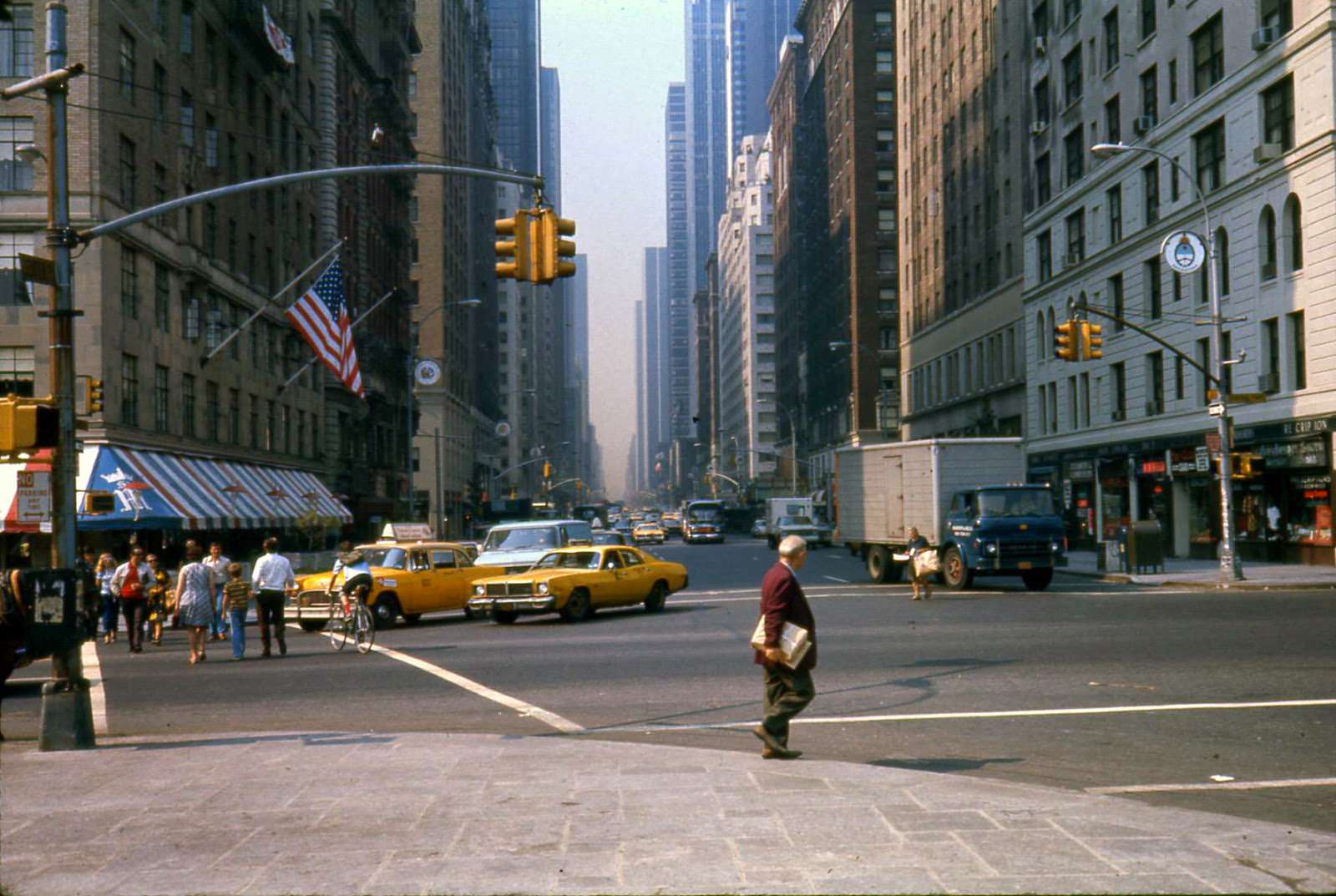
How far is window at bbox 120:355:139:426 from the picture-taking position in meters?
37.8

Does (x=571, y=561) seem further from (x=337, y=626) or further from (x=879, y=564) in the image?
(x=879, y=564)

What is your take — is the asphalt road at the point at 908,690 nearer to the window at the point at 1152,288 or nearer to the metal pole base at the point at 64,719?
the metal pole base at the point at 64,719

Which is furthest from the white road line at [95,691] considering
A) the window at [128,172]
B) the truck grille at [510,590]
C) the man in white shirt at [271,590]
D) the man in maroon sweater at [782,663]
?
the window at [128,172]

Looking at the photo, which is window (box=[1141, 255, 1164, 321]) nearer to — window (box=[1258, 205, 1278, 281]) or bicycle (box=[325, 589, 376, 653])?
window (box=[1258, 205, 1278, 281])

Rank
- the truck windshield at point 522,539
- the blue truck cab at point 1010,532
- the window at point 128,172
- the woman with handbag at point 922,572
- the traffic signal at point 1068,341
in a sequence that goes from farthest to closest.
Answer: the window at point 128,172 < the traffic signal at point 1068,341 < the truck windshield at point 522,539 < the blue truck cab at point 1010,532 < the woman with handbag at point 922,572

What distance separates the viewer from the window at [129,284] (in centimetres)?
3806

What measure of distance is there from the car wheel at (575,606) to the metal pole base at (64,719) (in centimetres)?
1447

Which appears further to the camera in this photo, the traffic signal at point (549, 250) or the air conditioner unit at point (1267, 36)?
the air conditioner unit at point (1267, 36)

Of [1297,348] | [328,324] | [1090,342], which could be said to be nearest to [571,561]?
[1090,342]

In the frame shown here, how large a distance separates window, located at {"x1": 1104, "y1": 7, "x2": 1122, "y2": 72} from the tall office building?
10318 mm

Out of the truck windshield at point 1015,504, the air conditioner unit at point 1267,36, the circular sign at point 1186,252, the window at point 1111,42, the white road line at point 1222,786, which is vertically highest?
the window at point 1111,42

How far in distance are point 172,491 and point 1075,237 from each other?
1507 inches

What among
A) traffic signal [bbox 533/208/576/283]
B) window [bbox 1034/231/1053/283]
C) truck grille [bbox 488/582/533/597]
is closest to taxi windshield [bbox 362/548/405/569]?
truck grille [bbox 488/582/533/597]

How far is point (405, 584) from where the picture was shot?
26562 mm
